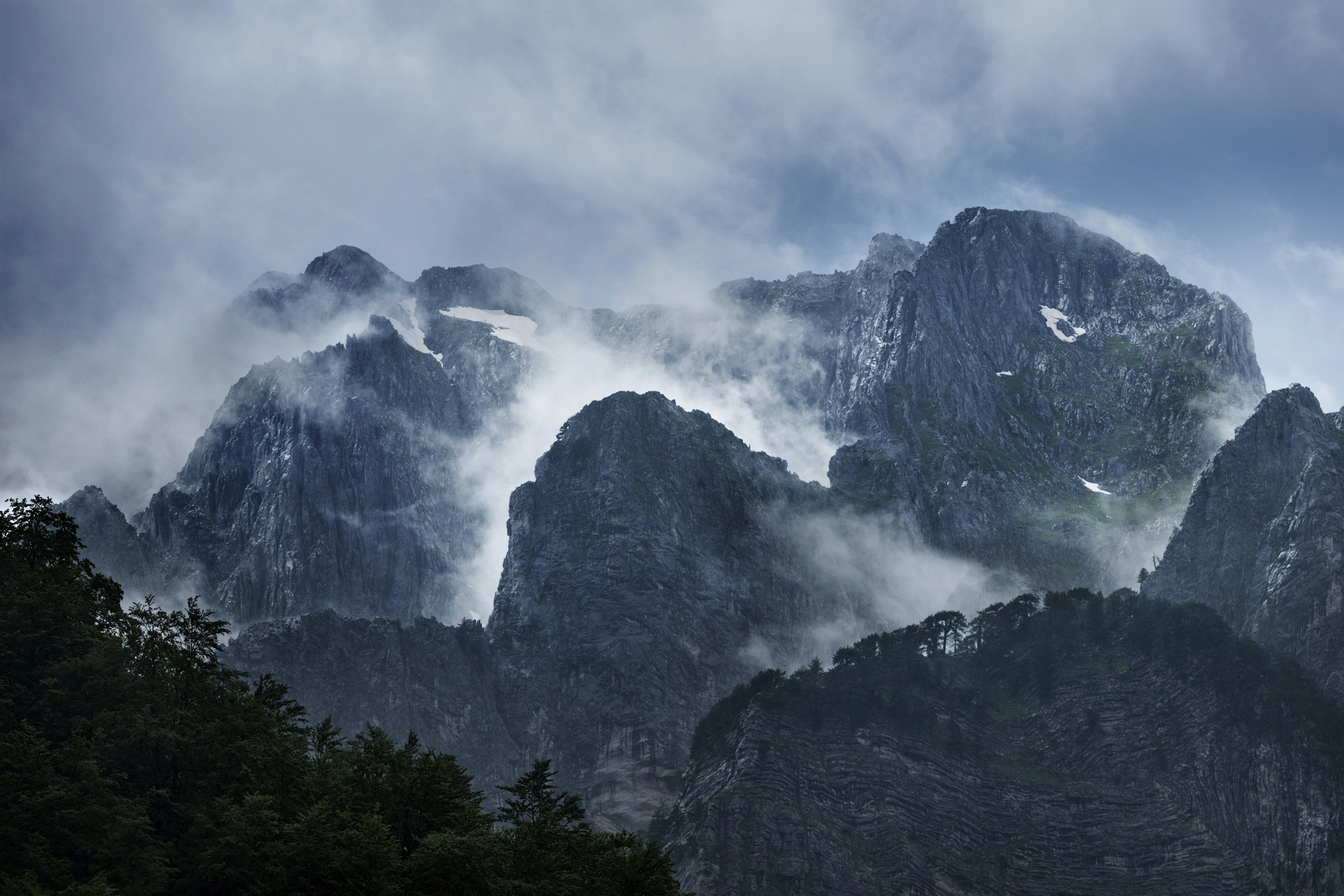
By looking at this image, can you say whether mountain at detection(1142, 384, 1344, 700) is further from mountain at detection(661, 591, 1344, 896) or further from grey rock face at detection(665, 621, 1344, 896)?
grey rock face at detection(665, 621, 1344, 896)

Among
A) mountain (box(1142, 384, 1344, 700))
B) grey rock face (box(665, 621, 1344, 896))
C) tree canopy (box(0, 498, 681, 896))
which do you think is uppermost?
mountain (box(1142, 384, 1344, 700))

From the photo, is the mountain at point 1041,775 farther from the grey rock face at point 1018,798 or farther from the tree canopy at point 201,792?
the tree canopy at point 201,792

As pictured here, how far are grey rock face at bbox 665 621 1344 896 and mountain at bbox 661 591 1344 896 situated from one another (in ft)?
0.80

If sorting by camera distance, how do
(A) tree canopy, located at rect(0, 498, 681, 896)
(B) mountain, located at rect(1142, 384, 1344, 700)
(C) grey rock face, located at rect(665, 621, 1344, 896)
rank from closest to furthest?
1. (A) tree canopy, located at rect(0, 498, 681, 896)
2. (C) grey rock face, located at rect(665, 621, 1344, 896)
3. (B) mountain, located at rect(1142, 384, 1344, 700)

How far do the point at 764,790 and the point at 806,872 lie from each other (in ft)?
42.6

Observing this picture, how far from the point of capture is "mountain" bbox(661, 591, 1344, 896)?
15700cm

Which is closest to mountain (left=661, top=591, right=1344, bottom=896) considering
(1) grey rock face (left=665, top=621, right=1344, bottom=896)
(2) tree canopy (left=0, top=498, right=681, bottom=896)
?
(1) grey rock face (left=665, top=621, right=1344, bottom=896)

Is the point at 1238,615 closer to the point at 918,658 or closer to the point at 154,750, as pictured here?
the point at 918,658

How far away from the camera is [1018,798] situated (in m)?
170

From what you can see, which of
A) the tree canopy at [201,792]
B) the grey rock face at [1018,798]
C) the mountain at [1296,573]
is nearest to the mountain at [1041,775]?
the grey rock face at [1018,798]

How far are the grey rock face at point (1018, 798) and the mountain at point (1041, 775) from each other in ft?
0.80

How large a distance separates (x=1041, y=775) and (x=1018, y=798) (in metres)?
5.78

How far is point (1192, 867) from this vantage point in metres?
155

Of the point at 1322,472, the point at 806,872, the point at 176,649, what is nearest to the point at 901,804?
the point at 806,872
